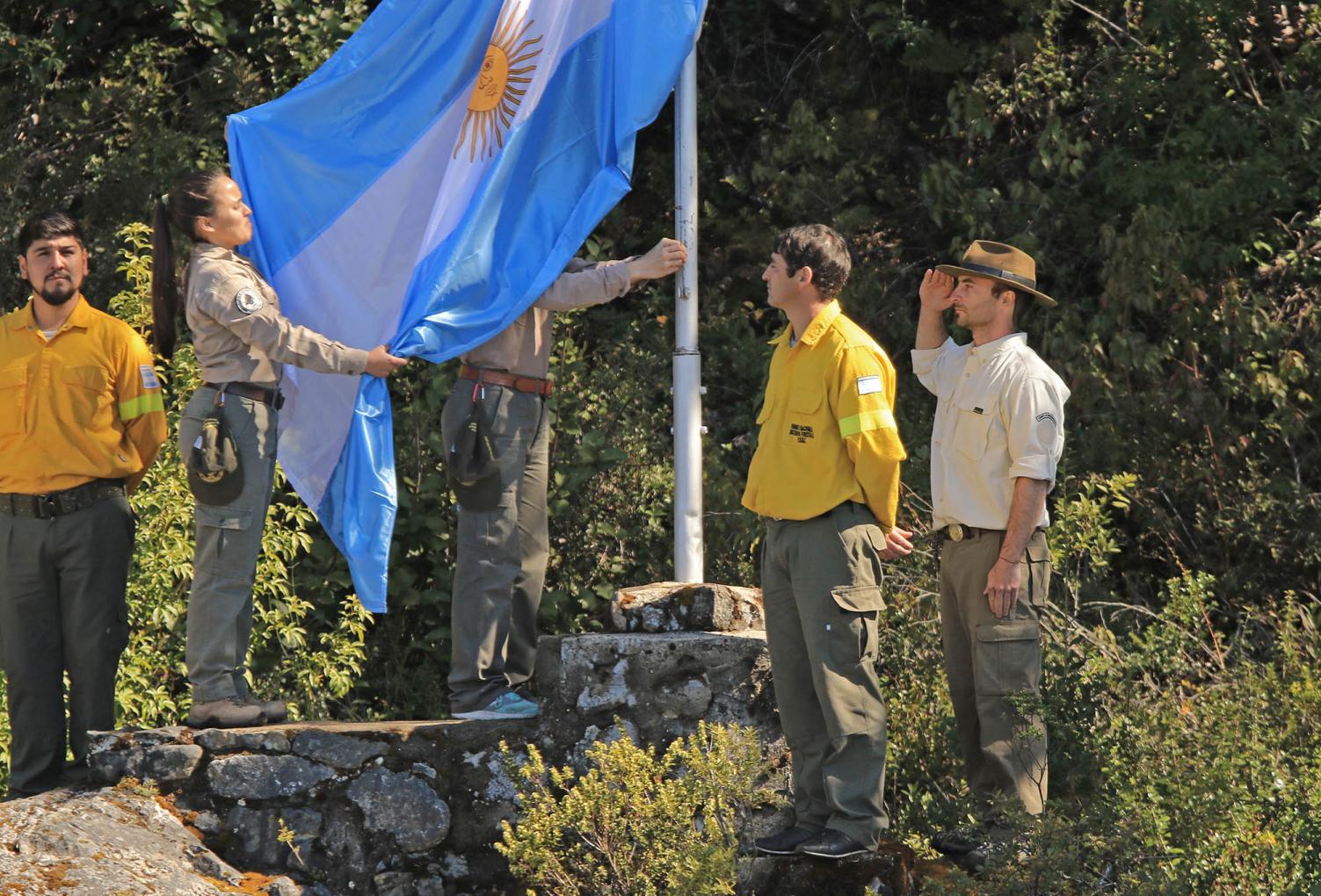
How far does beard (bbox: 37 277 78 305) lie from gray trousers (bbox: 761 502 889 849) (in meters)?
2.46

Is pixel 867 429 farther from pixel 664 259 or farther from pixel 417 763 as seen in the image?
pixel 417 763

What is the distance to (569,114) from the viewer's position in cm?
526

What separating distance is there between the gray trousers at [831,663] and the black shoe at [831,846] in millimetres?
20

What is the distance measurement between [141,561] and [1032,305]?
461cm

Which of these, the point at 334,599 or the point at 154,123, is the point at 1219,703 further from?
the point at 154,123

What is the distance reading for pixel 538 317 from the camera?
17.0 feet

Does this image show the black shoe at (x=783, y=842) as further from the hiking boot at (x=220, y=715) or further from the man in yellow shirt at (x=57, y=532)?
the man in yellow shirt at (x=57, y=532)

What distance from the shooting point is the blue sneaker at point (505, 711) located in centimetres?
504

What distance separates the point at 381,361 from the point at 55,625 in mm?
1390

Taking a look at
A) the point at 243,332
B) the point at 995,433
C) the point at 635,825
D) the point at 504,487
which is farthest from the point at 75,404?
the point at 995,433

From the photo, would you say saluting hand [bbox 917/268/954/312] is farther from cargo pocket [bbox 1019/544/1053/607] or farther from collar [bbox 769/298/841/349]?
cargo pocket [bbox 1019/544/1053/607]

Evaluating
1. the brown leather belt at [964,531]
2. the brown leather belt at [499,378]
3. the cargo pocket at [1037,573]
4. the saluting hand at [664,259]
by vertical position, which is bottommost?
the cargo pocket at [1037,573]

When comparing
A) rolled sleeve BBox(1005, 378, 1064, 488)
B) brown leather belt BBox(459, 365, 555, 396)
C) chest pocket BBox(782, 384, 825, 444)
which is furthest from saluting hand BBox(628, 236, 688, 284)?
rolled sleeve BBox(1005, 378, 1064, 488)

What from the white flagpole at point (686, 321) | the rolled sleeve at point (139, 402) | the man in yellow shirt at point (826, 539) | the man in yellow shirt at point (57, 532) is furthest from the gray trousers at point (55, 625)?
the man in yellow shirt at point (826, 539)
